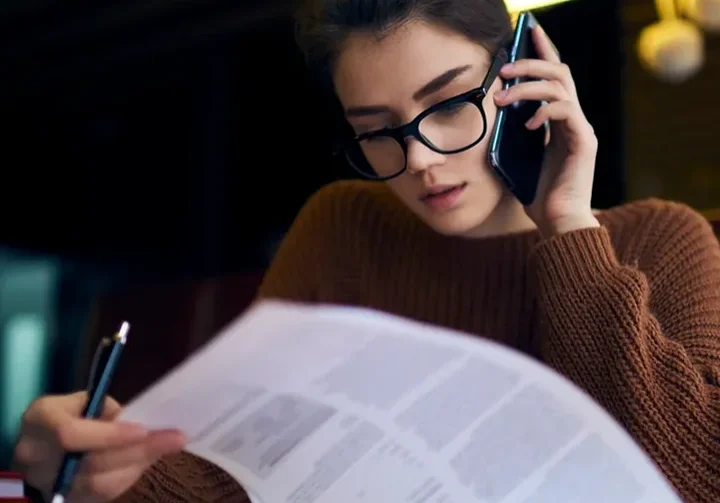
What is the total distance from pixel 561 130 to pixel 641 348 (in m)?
0.22

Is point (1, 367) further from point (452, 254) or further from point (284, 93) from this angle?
point (452, 254)

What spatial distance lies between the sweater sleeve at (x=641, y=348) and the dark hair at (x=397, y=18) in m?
0.20

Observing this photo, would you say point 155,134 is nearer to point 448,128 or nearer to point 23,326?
point 23,326

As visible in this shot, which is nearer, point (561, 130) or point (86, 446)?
point (86, 446)

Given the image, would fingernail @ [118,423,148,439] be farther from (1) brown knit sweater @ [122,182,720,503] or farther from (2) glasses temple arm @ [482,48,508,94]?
(2) glasses temple arm @ [482,48,508,94]

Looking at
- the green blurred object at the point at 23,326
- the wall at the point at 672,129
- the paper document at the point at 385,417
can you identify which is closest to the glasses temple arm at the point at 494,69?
the paper document at the point at 385,417

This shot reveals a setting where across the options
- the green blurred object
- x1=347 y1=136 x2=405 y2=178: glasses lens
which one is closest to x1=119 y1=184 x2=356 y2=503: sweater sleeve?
x1=347 y1=136 x2=405 y2=178: glasses lens

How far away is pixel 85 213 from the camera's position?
1752 millimetres

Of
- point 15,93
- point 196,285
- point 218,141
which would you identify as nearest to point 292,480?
point 196,285

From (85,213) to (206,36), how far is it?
0.47m

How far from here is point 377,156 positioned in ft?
2.51

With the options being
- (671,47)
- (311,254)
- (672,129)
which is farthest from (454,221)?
(672,129)

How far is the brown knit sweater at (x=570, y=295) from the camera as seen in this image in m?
0.58

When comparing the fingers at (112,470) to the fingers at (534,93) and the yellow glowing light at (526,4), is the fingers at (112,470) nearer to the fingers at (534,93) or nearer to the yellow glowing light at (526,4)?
the fingers at (534,93)
